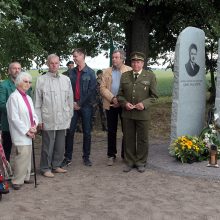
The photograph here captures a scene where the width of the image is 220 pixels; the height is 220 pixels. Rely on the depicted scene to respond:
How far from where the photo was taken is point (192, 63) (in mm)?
8281

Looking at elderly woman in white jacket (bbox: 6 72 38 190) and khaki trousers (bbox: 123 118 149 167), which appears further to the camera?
khaki trousers (bbox: 123 118 149 167)

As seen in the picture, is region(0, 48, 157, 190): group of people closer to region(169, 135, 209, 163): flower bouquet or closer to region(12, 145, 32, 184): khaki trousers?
region(12, 145, 32, 184): khaki trousers

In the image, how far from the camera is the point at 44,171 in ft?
23.7

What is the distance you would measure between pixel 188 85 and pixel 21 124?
325cm

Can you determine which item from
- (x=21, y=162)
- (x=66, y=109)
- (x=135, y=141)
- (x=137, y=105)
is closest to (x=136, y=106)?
(x=137, y=105)

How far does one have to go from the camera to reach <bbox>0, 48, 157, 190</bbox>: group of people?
645 centimetres

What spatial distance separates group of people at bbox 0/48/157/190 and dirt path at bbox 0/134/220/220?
0.34 meters

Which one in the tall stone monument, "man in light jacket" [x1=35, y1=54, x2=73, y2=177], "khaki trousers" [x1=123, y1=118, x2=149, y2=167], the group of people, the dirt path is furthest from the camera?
the tall stone monument

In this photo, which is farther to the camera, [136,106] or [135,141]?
[135,141]

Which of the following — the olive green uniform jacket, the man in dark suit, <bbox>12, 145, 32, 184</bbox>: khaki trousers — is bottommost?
<bbox>12, 145, 32, 184</bbox>: khaki trousers

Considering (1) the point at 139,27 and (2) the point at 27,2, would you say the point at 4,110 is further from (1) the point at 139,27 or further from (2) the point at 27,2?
(1) the point at 139,27

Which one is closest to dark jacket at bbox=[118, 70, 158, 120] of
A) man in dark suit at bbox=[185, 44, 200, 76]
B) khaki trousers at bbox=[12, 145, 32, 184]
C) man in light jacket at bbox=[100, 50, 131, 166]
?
man in light jacket at bbox=[100, 50, 131, 166]

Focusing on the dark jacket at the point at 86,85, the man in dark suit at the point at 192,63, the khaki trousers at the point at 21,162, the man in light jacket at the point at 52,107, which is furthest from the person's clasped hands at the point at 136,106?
the khaki trousers at the point at 21,162

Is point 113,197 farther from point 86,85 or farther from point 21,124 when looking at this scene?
point 86,85
